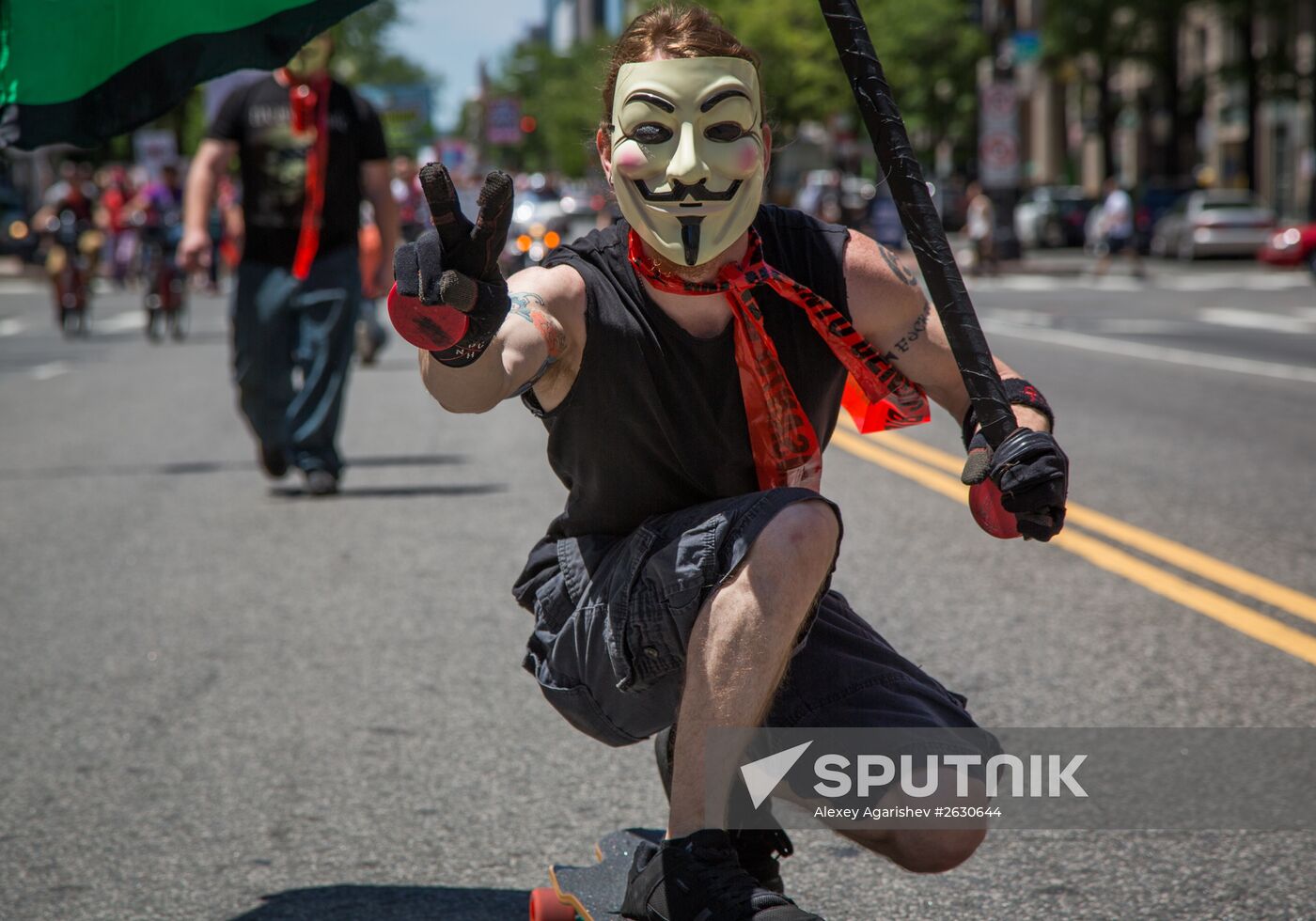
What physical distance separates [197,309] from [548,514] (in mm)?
19864

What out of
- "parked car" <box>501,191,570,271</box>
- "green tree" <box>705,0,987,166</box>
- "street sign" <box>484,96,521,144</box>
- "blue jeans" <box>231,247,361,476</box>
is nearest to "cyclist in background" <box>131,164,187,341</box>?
"parked car" <box>501,191,570,271</box>

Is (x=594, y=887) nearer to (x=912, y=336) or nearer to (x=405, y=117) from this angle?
(x=912, y=336)

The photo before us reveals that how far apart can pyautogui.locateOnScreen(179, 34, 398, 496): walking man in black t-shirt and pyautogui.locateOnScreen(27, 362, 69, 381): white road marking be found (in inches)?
346

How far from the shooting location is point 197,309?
2625cm

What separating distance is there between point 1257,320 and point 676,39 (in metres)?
17.9

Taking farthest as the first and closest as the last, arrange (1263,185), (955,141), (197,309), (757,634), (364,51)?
1. (364,51)
2. (955,141)
3. (1263,185)
4. (197,309)
5. (757,634)

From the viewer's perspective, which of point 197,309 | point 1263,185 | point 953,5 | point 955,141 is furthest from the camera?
point 955,141

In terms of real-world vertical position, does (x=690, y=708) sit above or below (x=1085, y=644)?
above

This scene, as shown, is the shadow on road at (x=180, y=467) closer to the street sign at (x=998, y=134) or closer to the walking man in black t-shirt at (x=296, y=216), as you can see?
the walking man in black t-shirt at (x=296, y=216)

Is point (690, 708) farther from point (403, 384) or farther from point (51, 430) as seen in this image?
point (403, 384)

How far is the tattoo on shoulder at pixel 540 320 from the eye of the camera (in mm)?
2611

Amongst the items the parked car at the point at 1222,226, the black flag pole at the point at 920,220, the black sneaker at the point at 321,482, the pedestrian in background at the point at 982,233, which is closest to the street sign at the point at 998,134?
the pedestrian in background at the point at 982,233

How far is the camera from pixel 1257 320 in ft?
63.8

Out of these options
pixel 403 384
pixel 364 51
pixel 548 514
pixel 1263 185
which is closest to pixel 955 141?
pixel 1263 185
